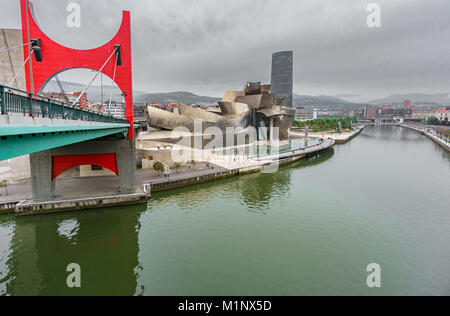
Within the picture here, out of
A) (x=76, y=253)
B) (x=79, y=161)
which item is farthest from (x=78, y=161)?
(x=76, y=253)

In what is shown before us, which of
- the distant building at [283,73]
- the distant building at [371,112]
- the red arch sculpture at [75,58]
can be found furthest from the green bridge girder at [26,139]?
the distant building at [371,112]

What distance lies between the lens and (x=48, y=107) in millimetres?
5457

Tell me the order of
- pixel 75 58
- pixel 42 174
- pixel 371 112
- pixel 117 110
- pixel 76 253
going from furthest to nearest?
pixel 371 112
pixel 117 110
pixel 75 58
pixel 42 174
pixel 76 253

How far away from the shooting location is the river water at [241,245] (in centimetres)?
646

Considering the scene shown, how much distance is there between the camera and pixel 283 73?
16662cm

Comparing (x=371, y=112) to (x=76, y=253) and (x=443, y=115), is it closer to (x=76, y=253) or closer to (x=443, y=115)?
(x=443, y=115)

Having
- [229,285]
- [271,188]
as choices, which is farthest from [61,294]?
[271,188]

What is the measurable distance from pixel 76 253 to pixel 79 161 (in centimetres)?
543

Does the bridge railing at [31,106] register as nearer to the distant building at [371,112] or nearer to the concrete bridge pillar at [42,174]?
the concrete bridge pillar at [42,174]

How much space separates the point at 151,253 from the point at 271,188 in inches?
378

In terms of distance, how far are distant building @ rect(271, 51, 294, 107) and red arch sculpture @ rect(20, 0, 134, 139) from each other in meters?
160

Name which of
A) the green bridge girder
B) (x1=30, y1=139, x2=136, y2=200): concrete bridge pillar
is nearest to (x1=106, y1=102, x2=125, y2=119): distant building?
(x1=30, y1=139, x2=136, y2=200): concrete bridge pillar

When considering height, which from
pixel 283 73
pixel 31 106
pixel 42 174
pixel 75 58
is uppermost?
pixel 283 73

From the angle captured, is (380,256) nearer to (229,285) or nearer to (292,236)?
(292,236)
